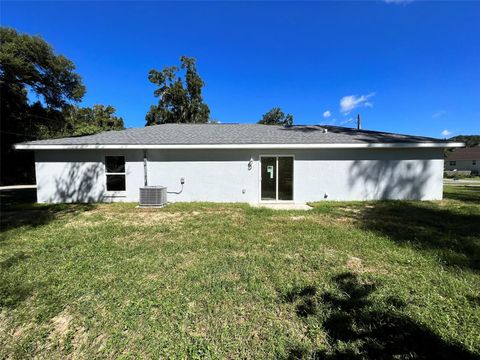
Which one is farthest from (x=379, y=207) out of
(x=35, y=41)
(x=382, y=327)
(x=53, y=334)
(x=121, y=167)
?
(x=35, y=41)

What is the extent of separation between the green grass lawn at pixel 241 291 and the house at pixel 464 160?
5130 centimetres

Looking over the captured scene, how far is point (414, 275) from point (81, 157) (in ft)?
38.3

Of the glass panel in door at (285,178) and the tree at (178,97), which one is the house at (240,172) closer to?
the glass panel in door at (285,178)

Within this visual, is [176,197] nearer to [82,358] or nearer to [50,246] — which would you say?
[50,246]

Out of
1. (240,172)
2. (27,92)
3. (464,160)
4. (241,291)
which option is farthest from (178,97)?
(464,160)

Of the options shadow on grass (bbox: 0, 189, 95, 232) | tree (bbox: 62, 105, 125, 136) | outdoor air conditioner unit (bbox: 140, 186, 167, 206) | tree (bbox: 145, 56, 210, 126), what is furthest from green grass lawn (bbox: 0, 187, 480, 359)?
tree (bbox: 62, 105, 125, 136)

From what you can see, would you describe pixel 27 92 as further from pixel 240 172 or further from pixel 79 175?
pixel 240 172

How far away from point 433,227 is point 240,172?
6.56 m

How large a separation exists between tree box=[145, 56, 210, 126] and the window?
715 inches

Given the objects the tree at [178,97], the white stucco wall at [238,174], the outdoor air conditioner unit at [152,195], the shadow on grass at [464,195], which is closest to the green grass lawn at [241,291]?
the outdoor air conditioner unit at [152,195]

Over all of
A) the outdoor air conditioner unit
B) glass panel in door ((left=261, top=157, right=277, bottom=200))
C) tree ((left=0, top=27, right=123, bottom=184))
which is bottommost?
the outdoor air conditioner unit

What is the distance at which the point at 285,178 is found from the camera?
1002 cm

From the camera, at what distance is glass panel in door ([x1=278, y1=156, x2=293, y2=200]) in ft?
32.6

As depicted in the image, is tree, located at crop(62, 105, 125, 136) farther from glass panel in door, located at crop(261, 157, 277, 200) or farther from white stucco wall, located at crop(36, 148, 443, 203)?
glass panel in door, located at crop(261, 157, 277, 200)
